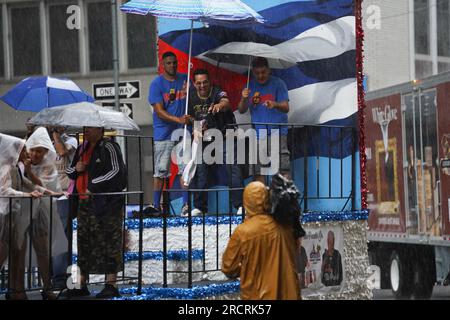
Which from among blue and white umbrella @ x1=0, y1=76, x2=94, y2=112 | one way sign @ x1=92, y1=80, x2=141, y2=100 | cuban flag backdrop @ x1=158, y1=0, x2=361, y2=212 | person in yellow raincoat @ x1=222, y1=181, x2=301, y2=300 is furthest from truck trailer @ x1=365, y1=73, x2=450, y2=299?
person in yellow raincoat @ x1=222, y1=181, x2=301, y2=300

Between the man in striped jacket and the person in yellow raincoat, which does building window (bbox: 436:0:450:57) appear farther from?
the person in yellow raincoat

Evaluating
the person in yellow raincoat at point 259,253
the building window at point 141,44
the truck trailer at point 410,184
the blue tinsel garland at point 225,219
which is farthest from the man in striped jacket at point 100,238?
the building window at point 141,44

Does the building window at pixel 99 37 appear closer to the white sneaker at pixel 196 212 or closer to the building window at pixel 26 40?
the building window at pixel 26 40

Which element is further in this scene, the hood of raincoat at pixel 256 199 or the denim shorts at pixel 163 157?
the denim shorts at pixel 163 157

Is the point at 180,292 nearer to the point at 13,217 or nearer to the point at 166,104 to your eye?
the point at 13,217

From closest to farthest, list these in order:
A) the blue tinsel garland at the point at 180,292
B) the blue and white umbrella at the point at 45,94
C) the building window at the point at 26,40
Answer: the blue tinsel garland at the point at 180,292
the blue and white umbrella at the point at 45,94
the building window at the point at 26,40

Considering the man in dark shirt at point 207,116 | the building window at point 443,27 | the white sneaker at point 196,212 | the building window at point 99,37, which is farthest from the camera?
the building window at point 443,27

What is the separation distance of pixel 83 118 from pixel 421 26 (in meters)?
26.1

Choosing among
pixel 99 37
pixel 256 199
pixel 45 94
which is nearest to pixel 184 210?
pixel 45 94

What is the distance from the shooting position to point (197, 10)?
12617 millimetres

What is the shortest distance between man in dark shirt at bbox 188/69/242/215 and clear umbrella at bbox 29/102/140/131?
1.22 meters

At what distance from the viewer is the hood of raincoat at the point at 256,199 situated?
9.20 metres

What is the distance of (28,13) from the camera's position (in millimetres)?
32969
